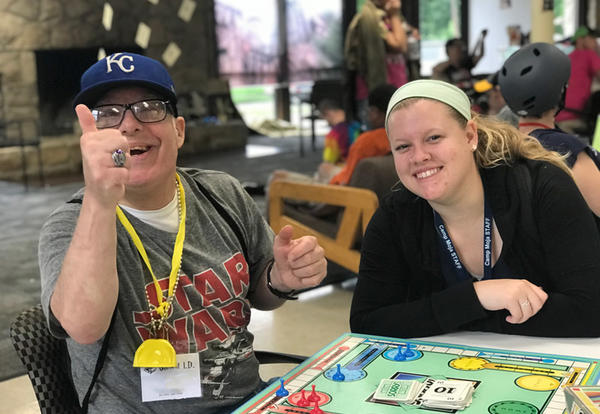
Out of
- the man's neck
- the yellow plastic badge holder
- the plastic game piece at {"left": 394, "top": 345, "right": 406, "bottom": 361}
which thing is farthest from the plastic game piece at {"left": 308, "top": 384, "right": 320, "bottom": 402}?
the man's neck

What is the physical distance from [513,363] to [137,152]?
37.0 inches

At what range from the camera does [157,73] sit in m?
1.85

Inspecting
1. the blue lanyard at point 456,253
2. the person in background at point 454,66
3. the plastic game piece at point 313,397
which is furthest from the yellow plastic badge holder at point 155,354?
the person in background at point 454,66

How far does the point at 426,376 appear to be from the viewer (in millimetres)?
1518

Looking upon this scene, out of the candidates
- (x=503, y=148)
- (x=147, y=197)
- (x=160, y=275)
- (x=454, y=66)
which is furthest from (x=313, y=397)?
(x=454, y=66)

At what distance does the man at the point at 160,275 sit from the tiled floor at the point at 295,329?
1.47 m

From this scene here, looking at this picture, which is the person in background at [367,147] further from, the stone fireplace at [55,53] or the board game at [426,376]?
the board game at [426,376]

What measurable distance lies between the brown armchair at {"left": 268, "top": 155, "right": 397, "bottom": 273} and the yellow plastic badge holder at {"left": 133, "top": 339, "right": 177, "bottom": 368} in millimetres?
2463

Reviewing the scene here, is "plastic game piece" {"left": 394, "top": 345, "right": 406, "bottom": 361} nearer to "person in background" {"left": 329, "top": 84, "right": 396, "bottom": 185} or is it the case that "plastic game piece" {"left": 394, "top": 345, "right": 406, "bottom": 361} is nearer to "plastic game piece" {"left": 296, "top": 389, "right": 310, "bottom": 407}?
"plastic game piece" {"left": 296, "top": 389, "right": 310, "bottom": 407}

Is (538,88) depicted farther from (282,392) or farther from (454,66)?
(454,66)

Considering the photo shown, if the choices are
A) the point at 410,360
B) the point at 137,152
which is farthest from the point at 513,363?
the point at 137,152

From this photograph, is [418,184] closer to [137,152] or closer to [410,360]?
[410,360]

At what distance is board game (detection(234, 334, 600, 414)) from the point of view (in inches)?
54.4

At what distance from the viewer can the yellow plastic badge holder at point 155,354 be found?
5.49 feet
